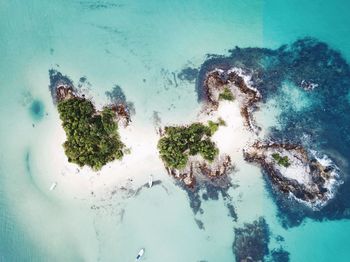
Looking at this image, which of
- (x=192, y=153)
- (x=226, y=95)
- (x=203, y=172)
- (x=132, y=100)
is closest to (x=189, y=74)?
(x=226, y=95)

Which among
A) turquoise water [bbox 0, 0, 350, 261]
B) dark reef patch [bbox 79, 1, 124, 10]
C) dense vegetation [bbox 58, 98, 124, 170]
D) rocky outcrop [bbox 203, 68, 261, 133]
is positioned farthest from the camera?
dark reef patch [bbox 79, 1, 124, 10]

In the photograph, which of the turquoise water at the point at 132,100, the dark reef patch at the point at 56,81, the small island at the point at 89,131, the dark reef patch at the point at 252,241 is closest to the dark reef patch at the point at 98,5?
the turquoise water at the point at 132,100

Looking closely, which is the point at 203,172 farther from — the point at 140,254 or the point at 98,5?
the point at 98,5

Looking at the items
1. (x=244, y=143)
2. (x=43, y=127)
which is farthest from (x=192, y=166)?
(x=43, y=127)

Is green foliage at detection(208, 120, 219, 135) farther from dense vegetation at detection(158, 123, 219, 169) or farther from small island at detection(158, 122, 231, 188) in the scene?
dense vegetation at detection(158, 123, 219, 169)

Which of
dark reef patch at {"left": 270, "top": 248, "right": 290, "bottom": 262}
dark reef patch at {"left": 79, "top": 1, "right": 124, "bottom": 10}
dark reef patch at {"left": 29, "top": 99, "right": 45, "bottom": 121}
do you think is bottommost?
dark reef patch at {"left": 270, "top": 248, "right": 290, "bottom": 262}

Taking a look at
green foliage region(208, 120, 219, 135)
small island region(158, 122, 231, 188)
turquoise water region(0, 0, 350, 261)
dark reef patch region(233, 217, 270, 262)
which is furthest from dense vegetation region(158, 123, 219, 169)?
dark reef patch region(233, 217, 270, 262)

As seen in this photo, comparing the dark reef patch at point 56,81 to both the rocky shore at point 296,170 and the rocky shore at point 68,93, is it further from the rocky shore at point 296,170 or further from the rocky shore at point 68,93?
the rocky shore at point 296,170

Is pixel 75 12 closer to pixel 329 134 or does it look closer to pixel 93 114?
pixel 93 114
